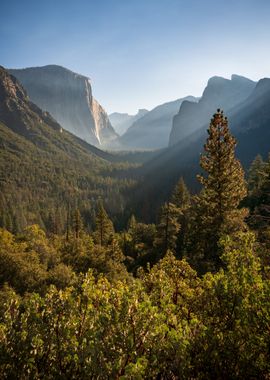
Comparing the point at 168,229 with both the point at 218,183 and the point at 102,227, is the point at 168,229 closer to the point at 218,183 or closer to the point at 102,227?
the point at 102,227

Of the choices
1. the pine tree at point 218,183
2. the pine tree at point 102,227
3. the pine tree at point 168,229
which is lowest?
the pine tree at point 102,227

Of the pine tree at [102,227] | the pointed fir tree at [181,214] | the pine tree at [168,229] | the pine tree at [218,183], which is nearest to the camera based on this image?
the pine tree at [218,183]

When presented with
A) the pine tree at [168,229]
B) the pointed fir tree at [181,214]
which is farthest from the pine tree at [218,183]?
the pointed fir tree at [181,214]

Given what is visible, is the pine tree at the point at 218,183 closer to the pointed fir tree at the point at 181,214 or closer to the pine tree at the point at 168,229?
the pine tree at the point at 168,229

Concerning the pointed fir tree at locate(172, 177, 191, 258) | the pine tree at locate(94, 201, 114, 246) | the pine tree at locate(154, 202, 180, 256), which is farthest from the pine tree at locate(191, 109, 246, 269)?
the pine tree at locate(94, 201, 114, 246)

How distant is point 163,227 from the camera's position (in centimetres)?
4584

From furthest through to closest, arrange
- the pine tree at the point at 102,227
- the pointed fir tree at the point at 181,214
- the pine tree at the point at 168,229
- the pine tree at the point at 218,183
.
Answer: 1. the pine tree at the point at 102,227
2. the pointed fir tree at the point at 181,214
3. the pine tree at the point at 168,229
4. the pine tree at the point at 218,183

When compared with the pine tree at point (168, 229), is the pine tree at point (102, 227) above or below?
below

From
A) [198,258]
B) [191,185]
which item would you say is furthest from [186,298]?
[191,185]

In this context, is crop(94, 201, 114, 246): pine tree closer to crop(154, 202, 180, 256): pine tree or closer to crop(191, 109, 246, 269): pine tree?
crop(154, 202, 180, 256): pine tree

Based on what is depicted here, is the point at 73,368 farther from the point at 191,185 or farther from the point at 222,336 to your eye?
the point at 191,185

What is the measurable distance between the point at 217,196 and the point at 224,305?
692 inches

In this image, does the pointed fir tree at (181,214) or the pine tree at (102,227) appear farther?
the pine tree at (102,227)

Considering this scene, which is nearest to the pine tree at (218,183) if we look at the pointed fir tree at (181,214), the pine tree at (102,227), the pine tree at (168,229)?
the pine tree at (168,229)
